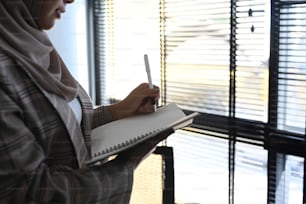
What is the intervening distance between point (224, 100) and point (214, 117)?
0.27ft

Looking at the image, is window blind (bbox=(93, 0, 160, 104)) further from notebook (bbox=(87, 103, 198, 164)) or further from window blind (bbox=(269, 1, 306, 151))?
notebook (bbox=(87, 103, 198, 164))

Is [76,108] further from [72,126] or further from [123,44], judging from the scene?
[123,44]

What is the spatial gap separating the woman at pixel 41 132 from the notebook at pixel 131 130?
0.02 metres

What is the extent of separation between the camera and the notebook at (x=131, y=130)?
0.70 meters

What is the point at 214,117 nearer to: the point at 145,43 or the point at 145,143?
the point at 145,43

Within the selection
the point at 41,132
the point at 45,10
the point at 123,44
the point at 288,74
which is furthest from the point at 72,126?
the point at 123,44

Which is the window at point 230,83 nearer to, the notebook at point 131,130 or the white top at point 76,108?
the notebook at point 131,130

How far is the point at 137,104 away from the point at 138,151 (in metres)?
0.25

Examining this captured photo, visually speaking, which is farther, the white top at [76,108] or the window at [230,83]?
the window at [230,83]

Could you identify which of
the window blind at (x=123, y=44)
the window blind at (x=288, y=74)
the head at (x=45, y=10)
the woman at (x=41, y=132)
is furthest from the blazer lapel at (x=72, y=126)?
the window blind at (x=123, y=44)

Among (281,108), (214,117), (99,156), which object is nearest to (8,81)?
(99,156)

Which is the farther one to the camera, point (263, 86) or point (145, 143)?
point (263, 86)

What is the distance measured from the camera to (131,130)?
31.1 inches

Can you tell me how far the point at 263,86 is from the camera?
1.33m
